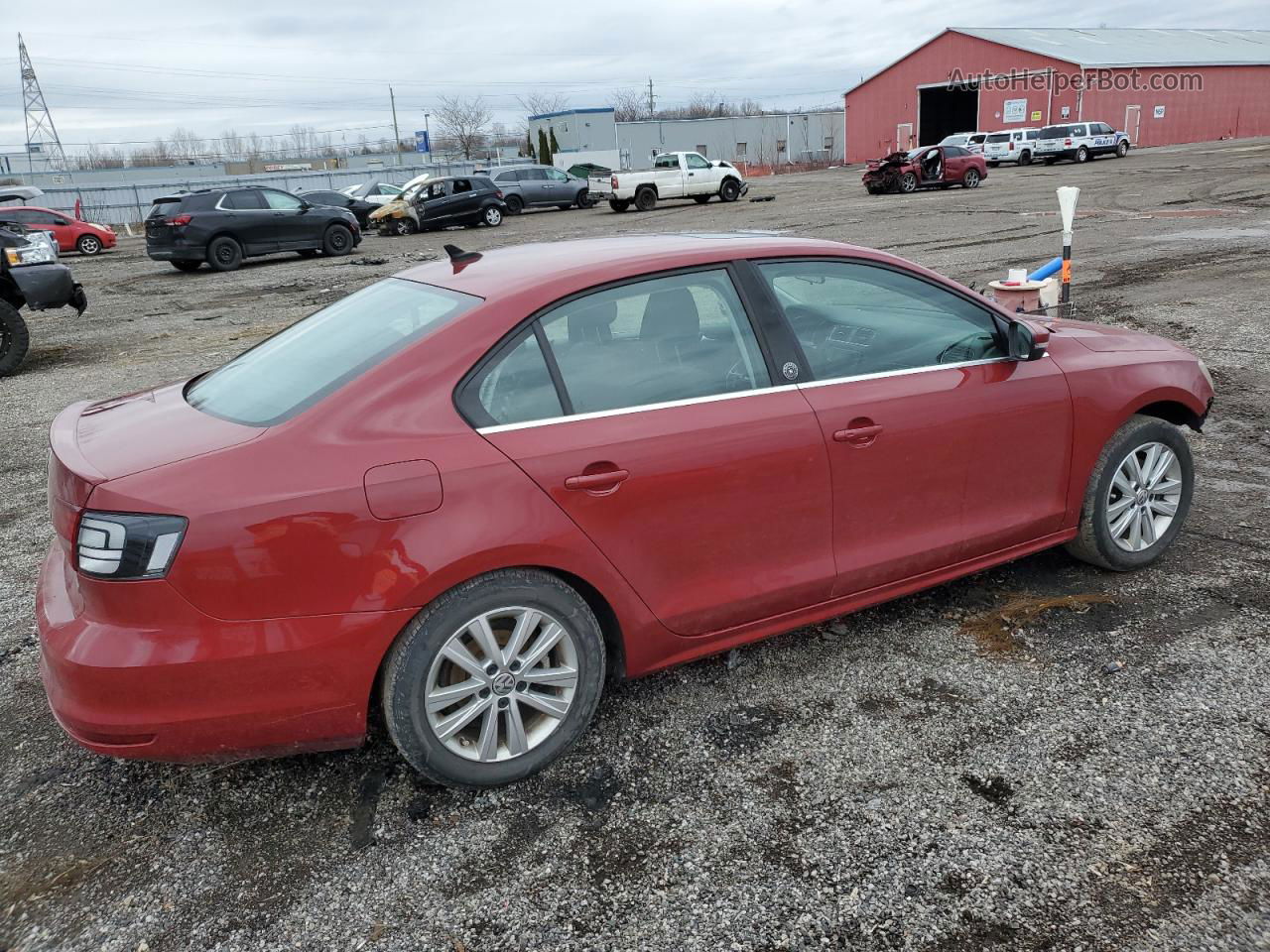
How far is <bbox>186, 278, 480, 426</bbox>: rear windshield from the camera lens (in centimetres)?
291

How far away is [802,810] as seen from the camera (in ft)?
9.27

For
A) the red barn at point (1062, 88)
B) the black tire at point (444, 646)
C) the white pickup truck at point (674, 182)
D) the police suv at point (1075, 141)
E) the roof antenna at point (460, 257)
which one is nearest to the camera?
the black tire at point (444, 646)

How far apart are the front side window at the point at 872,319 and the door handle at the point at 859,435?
8.1 inches

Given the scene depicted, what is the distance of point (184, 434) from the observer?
9.27ft

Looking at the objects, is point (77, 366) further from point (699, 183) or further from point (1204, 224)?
point (699, 183)

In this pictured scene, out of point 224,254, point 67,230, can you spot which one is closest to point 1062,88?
point 224,254

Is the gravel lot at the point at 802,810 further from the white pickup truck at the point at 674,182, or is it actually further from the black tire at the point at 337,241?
the white pickup truck at the point at 674,182

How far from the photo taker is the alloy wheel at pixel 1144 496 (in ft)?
13.4

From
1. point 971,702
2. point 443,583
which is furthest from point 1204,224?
point 443,583

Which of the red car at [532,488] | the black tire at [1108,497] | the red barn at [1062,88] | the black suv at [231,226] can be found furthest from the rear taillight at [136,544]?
the red barn at [1062,88]

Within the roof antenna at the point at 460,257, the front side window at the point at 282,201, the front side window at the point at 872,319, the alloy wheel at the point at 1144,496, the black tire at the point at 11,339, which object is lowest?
the alloy wheel at the point at 1144,496

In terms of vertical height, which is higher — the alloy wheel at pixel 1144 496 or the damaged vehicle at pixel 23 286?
the damaged vehicle at pixel 23 286

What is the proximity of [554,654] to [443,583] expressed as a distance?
48 centimetres

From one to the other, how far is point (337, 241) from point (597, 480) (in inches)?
790
